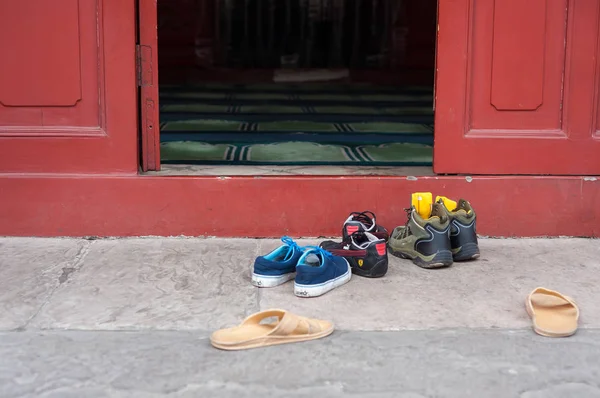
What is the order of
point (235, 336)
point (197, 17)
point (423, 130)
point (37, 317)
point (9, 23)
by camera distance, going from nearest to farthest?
point (235, 336) → point (37, 317) → point (9, 23) → point (423, 130) → point (197, 17)

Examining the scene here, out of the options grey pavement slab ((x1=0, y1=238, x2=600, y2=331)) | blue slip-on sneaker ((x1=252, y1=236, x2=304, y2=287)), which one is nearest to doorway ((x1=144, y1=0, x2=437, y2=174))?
grey pavement slab ((x1=0, y1=238, x2=600, y2=331))

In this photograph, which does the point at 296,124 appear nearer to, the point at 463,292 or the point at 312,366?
the point at 463,292


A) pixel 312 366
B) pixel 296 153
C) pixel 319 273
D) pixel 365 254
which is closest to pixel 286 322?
pixel 312 366

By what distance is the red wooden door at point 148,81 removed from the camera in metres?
3.26

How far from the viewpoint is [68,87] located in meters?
3.25

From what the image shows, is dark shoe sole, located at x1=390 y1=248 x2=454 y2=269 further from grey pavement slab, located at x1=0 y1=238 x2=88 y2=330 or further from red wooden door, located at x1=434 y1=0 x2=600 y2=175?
grey pavement slab, located at x1=0 y1=238 x2=88 y2=330

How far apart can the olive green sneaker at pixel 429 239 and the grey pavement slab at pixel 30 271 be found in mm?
1287

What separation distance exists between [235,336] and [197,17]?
7.16 metres

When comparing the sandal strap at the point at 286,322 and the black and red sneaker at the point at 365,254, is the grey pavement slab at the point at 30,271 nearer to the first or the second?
the sandal strap at the point at 286,322

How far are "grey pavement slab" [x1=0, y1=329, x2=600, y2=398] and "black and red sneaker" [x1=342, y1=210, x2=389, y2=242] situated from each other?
2.14 feet

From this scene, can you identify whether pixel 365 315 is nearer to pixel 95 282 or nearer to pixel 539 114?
pixel 95 282

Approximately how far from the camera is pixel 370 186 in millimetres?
3326

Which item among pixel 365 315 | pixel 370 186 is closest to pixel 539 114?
pixel 370 186

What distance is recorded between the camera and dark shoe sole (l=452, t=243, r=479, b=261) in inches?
120
